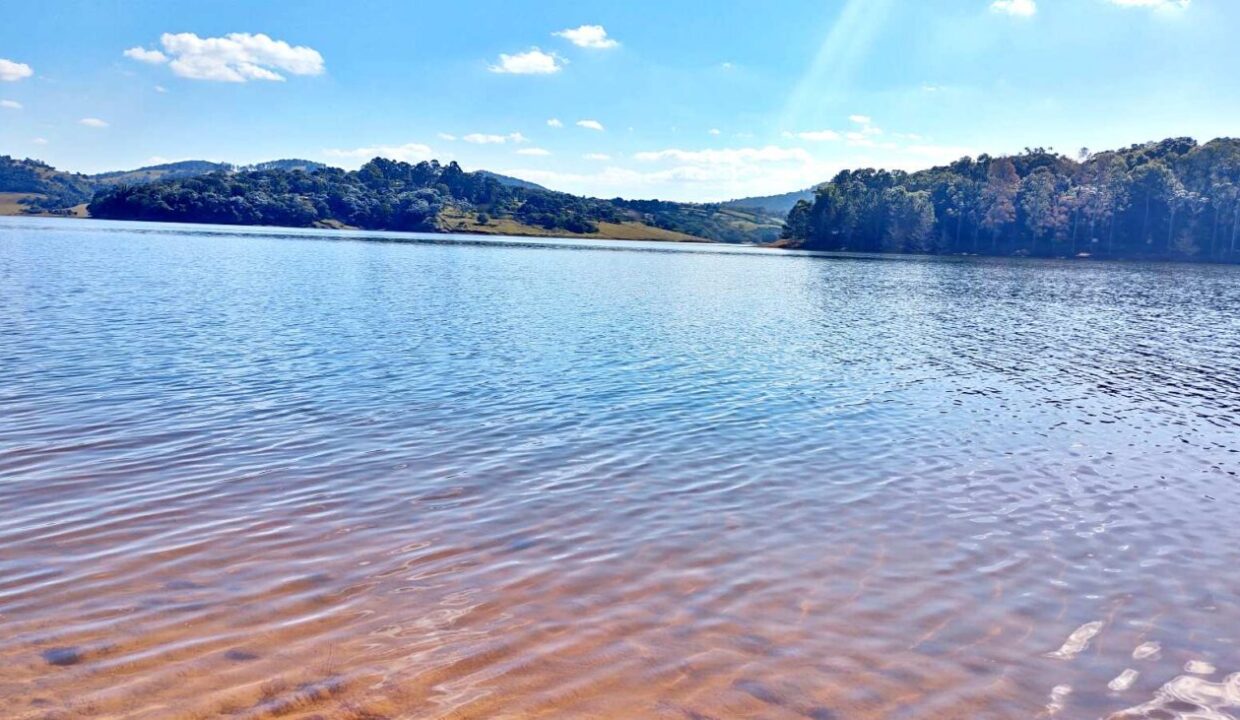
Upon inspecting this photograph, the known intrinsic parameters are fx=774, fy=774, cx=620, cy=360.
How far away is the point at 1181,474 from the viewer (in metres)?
17.5

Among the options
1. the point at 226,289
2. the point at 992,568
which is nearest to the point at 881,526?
the point at 992,568

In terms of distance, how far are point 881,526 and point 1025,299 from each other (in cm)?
7131

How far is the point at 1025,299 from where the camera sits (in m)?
74.9

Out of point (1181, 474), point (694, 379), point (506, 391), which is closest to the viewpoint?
point (1181, 474)

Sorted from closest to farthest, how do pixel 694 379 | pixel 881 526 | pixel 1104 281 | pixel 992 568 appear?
pixel 992 568, pixel 881 526, pixel 694 379, pixel 1104 281

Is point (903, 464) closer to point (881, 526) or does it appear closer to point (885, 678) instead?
point (881, 526)

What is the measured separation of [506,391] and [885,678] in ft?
56.0

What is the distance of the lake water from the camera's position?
26.3 ft

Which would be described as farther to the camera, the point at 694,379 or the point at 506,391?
the point at 694,379

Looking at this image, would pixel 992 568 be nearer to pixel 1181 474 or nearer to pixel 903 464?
pixel 903 464

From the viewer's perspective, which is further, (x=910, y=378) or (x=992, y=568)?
(x=910, y=378)

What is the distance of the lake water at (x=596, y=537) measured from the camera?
26.3 ft

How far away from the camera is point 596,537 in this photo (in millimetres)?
12180

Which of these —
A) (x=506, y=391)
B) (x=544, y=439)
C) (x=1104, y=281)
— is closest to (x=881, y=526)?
(x=544, y=439)
